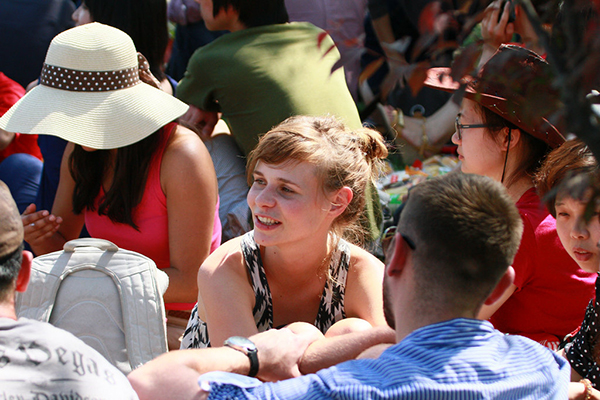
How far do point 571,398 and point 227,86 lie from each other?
7.93 feet

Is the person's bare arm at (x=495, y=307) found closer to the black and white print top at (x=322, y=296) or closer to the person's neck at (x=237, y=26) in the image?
the black and white print top at (x=322, y=296)

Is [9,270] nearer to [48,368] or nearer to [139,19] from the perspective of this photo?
[48,368]

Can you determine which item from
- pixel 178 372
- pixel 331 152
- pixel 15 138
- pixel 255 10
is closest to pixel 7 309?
pixel 178 372

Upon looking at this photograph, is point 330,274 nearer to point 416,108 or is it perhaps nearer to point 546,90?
point 546,90

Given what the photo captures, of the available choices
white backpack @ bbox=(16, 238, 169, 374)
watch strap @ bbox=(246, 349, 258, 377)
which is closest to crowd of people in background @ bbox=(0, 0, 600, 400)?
watch strap @ bbox=(246, 349, 258, 377)

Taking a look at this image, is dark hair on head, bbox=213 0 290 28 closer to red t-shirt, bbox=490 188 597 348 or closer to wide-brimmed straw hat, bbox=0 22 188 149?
wide-brimmed straw hat, bbox=0 22 188 149

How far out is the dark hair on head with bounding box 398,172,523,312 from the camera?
1.39 m

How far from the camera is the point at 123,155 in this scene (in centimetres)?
294

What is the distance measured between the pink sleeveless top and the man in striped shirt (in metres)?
1.50

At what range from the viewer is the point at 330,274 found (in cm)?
249

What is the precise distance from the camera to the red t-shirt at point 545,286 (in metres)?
2.50

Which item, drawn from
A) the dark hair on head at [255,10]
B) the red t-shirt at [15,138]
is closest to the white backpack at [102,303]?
the dark hair on head at [255,10]

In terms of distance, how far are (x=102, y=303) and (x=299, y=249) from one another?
745 mm

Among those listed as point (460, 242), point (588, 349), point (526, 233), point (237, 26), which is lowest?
point (588, 349)
